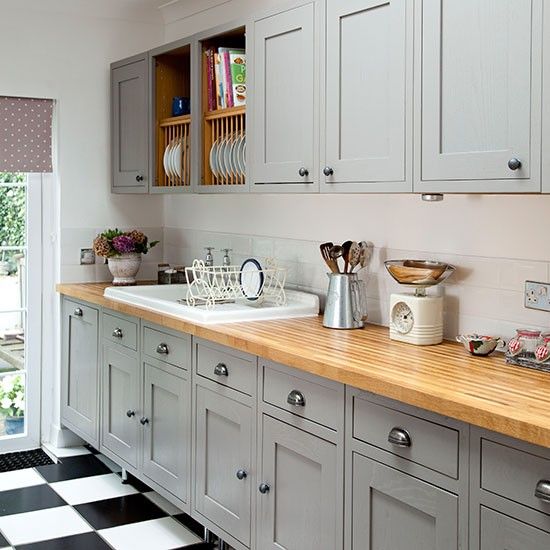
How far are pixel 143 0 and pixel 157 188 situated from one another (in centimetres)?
108

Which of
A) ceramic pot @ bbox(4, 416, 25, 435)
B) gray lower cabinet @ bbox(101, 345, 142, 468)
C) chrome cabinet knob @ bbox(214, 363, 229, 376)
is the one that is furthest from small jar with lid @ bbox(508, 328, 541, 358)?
ceramic pot @ bbox(4, 416, 25, 435)

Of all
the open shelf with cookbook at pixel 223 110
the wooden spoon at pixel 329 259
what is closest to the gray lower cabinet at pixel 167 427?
the wooden spoon at pixel 329 259

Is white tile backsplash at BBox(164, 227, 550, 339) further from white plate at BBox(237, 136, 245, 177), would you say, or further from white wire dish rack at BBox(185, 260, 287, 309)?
white plate at BBox(237, 136, 245, 177)

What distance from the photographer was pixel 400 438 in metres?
2.27

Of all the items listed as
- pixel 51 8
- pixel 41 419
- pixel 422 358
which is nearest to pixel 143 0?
pixel 51 8

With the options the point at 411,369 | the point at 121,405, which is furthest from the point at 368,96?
the point at 121,405

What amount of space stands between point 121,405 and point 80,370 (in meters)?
0.55

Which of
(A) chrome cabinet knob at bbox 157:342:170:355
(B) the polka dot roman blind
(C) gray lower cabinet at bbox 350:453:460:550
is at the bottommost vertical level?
(C) gray lower cabinet at bbox 350:453:460:550

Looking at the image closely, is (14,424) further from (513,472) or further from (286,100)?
(513,472)

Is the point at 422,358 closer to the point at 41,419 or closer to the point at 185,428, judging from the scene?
the point at 185,428

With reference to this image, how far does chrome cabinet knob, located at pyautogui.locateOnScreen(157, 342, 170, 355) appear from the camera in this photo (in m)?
3.59

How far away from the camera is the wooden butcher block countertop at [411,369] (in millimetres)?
1985

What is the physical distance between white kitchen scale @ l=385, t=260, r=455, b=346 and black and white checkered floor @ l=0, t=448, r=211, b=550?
126 centimetres

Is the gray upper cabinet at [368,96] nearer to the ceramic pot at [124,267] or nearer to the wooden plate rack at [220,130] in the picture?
the wooden plate rack at [220,130]
